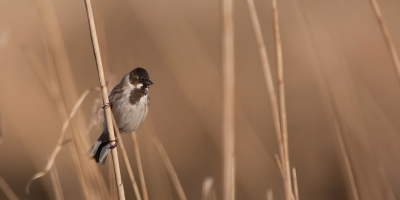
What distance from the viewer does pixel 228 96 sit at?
4.67 feet

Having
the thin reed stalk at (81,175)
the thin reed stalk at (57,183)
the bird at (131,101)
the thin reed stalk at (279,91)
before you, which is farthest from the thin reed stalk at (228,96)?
the bird at (131,101)

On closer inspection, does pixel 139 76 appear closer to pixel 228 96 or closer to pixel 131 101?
pixel 131 101

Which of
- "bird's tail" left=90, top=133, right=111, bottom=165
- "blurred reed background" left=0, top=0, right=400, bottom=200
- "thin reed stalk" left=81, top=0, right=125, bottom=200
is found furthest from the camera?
"blurred reed background" left=0, top=0, right=400, bottom=200

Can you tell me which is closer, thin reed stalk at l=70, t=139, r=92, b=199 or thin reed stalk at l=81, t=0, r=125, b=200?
thin reed stalk at l=81, t=0, r=125, b=200

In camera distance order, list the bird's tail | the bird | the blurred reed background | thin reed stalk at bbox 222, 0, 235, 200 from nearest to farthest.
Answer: thin reed stalk at bbox 222, 0, 235, 200
the bird's tail
the bird
the blurred reed background

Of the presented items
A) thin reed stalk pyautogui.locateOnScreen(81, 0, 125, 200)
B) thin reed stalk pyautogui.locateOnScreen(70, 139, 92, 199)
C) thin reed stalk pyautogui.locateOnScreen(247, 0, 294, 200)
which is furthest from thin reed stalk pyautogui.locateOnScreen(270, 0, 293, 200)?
thin reed stalk pyautogui.locateOnScreen(70, 139, 92, 199)

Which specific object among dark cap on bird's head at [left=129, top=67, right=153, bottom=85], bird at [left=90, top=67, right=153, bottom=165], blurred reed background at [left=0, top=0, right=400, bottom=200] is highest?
blurred reed background at [left=0, top=0, right=400, bottom=200]

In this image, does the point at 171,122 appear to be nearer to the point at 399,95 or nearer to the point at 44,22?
the point at 399,95

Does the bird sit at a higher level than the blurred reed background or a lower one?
lower

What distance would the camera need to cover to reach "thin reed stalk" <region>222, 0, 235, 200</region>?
1377mm

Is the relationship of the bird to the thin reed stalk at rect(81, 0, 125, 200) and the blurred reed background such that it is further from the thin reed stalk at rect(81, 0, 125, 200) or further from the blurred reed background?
the blurred reed background

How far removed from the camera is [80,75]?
613 centimetres

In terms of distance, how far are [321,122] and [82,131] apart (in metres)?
4.48

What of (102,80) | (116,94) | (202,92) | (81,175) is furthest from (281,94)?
(202,92)
